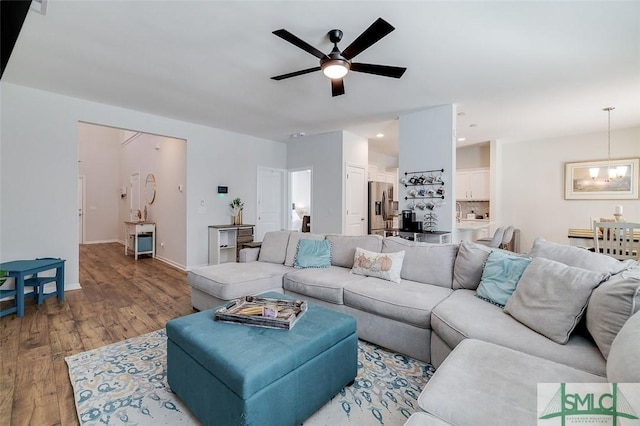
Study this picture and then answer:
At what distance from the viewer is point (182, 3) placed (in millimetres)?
2092

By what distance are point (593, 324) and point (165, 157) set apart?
6.83 metres

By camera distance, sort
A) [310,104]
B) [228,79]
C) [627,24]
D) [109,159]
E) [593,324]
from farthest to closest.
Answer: [109,159], [310,104], [228,79], [627,24], [593,324]

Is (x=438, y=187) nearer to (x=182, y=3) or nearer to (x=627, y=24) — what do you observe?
(x=627, y=24)

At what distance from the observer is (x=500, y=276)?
2.23 meters

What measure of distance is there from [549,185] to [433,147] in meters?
3.53

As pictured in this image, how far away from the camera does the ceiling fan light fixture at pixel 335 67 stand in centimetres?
235

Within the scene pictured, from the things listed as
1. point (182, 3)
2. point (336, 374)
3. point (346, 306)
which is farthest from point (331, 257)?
point (182, 3)

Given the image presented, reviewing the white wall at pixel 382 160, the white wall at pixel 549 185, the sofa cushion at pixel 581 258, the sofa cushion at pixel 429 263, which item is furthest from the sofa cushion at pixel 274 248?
the white wall at pixel 549 185

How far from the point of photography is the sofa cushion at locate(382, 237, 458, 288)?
2703mm

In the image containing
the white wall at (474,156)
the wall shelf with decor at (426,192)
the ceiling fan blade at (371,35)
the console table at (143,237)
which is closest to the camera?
the ceiling fan blade at (371,35)

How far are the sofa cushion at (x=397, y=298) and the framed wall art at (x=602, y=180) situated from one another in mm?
5183

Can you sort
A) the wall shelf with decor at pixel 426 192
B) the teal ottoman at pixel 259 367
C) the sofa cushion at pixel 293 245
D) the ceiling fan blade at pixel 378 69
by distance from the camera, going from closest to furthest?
1. the teal ottoman at pixel 259 367
2. the ceiling fan blade at pixel 378 69
3. the sofa cushion at pixel 293 245
4. the wall shelf with decor at pixel 426 192

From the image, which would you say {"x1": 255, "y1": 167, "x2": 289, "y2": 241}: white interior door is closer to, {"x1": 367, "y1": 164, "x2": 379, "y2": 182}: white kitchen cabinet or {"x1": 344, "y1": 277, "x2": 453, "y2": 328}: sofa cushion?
{"x1": 367, "y1": 164, "x2": 379, "y2": 182}: white kitchen cabinet

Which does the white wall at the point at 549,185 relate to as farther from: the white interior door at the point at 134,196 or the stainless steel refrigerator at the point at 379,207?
the white interior door at the point at 134,196
